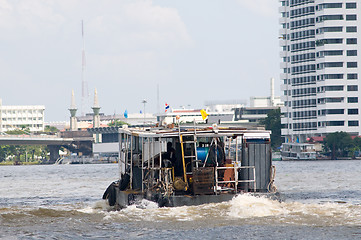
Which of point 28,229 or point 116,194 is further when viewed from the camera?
point 116,194

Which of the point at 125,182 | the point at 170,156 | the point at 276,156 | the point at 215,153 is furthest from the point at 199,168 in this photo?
the point at 276,156

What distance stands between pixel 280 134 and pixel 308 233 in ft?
558

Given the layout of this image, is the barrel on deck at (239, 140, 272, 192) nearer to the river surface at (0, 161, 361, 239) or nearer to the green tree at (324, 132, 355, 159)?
the river surface at (0, 161, 361, 239)

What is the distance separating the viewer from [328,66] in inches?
6860

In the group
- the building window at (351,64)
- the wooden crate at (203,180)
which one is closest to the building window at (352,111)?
the building window at (351,64)

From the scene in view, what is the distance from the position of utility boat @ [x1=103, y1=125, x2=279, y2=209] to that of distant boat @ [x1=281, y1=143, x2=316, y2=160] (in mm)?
127473

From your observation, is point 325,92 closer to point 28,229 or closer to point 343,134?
point 343,134

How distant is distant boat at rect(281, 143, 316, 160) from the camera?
156 metres

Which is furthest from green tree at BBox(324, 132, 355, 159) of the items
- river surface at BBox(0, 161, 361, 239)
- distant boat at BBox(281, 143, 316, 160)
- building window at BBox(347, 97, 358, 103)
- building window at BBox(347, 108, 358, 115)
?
river surface at BBox(0, 161, 361, 239)

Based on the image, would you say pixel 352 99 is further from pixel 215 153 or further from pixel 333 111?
pixel 215 153

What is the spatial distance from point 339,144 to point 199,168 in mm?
131617

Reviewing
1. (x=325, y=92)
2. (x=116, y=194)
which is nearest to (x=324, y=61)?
(x=325, y=92)

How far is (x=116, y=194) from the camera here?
35.4m

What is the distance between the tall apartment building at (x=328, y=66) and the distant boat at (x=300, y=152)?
1242 centimetres
